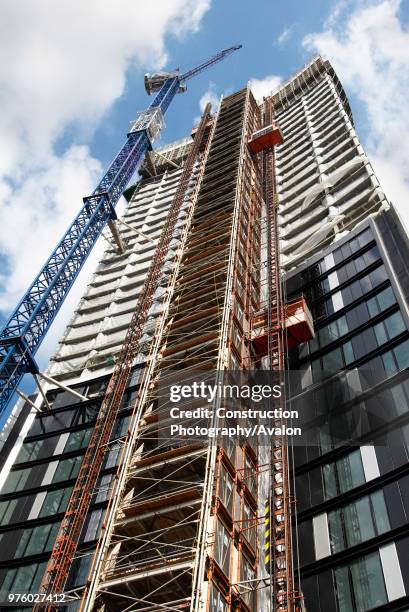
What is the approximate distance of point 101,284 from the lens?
70.8 meters

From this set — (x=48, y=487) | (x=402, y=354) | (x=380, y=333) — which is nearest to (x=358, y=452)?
(x=402, y=354)

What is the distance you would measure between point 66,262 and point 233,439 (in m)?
25.2

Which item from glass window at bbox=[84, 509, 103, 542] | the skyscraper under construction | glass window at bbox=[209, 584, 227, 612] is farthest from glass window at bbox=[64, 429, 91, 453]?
glass window at bbox=[209, 584, 227, 612]

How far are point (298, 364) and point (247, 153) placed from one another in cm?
3684

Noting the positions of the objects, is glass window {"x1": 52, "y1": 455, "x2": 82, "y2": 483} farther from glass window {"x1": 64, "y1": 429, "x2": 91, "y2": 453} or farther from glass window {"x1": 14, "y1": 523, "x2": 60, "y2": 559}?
glass window {"x1": 14, "y1": 523, "x2": 60, "y2": 559}

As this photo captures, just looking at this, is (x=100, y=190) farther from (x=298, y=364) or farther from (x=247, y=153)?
(x=298, y=364)

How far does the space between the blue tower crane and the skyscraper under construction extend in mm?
4605

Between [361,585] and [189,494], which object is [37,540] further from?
[361,585]

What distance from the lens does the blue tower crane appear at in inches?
1636

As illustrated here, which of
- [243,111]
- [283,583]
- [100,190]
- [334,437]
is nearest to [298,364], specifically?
[334,437]

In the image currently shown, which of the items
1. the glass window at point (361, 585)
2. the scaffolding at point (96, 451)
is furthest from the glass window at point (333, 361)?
the scaffolding at point (96, 451)

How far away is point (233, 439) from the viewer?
33625mm

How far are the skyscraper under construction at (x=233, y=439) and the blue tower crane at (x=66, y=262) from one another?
15.1 ft

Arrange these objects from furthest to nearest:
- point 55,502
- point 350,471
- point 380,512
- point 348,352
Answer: point 55,502, point 348,352, point 350,471, point 380,512
